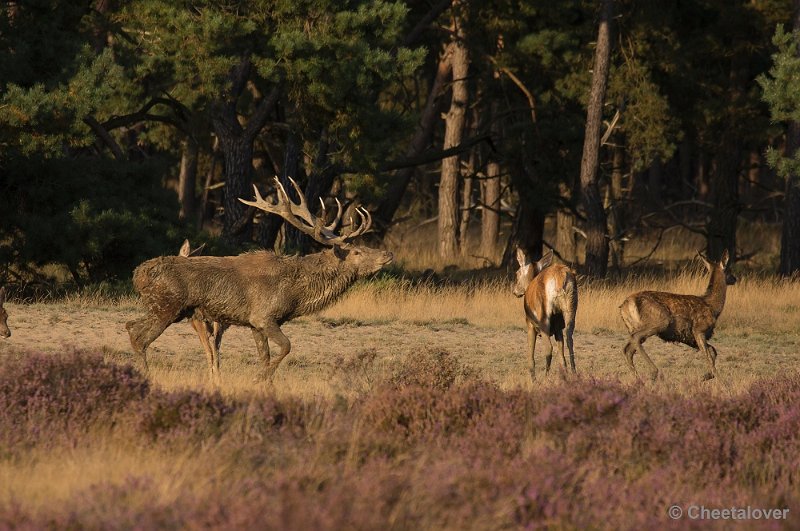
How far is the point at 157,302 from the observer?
12836 mm

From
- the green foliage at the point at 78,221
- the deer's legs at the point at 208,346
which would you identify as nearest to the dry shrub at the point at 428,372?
the deer's legs at the point at 208,346

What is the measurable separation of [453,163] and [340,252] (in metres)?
20.3

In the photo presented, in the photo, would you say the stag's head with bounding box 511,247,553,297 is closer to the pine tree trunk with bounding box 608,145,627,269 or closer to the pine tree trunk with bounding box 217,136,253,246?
the pine tree trunk with bounding box 217,136,253,246

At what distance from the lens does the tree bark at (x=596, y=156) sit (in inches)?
1026

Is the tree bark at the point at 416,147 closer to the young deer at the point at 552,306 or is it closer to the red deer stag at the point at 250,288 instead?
the young deer at the point at 552,306

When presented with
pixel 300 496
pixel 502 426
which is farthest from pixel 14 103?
pixel 300 496

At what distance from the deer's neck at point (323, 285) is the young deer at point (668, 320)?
3.10 meters

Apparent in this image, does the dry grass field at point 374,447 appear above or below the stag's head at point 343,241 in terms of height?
below

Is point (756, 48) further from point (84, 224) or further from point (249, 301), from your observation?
point (249, 301)

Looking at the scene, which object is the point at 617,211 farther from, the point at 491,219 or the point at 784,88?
the point at 784,88

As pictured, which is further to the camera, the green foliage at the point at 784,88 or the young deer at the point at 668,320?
the green foliage at the point at 784,88

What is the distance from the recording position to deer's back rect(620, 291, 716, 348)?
554 inches

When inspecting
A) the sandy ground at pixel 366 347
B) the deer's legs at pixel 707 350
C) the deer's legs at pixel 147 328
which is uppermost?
the deer's legs at pixel 147 328

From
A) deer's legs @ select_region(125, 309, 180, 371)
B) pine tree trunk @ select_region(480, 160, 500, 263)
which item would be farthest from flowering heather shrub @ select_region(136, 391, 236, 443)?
pine tree trunk @ select_region(480, 160, 500, 263)
